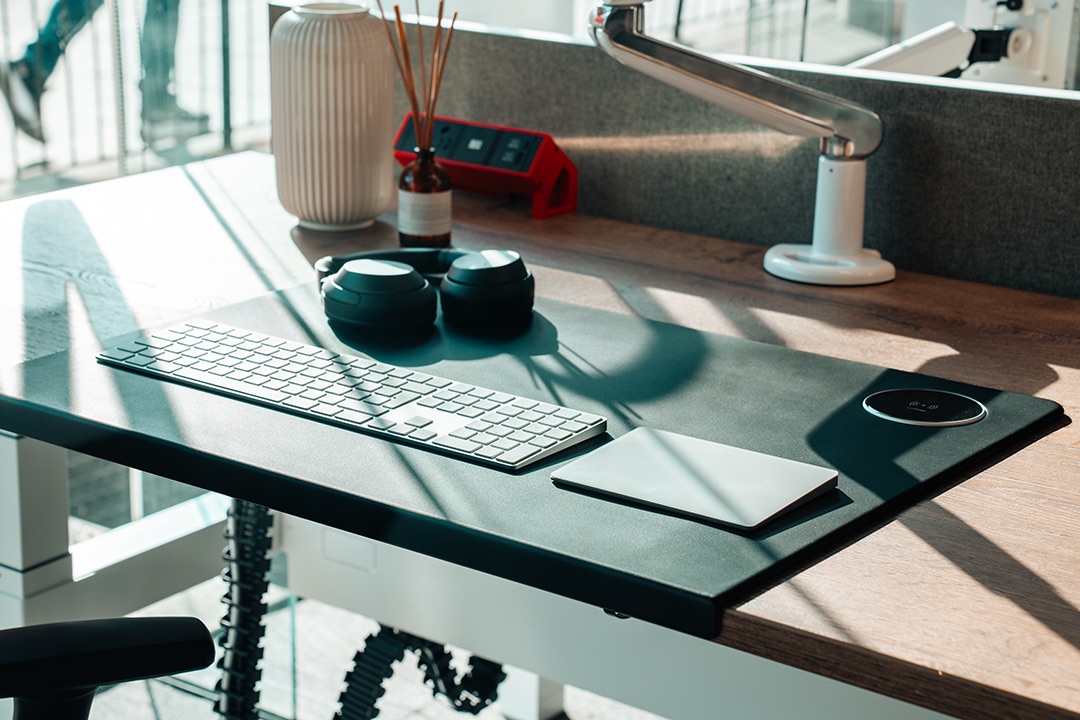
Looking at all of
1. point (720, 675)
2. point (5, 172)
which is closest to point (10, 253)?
point (720, 675)

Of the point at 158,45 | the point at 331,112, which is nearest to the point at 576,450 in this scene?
the point at 331,112

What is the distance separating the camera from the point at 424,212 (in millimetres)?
1415

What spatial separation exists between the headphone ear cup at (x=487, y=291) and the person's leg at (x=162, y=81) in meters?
4.07

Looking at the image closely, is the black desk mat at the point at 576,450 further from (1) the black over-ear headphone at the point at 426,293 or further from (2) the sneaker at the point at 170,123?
(2) the sneaker at the point at 170,123

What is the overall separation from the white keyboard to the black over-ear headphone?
0.06 m

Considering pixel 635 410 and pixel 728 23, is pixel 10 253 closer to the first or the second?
pixel 635 410

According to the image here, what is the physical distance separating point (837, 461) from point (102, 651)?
491mm

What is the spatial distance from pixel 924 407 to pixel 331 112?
2.55 ft

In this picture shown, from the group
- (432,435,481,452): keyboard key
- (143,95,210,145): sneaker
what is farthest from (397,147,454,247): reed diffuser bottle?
(143,95,210,145): sneaker

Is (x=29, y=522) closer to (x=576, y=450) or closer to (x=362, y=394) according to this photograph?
(x=362, y=394)

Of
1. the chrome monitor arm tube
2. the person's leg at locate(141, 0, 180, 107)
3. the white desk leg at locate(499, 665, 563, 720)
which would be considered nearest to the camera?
the chrome monitor arm tube

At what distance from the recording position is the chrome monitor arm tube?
52.2 inches

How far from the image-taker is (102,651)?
81 centimetres

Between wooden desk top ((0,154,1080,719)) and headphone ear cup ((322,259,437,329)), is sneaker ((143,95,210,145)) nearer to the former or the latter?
wooden desk top ((0,154,1080,719))
